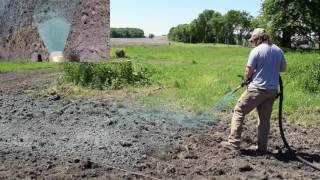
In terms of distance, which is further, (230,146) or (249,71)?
(230,146)

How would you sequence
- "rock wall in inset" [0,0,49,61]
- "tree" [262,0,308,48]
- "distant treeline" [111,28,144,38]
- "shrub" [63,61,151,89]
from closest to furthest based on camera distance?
"shrub" [63,61,151,89] → "rock wall in inset" [0,0,49,61] → "tree" [262,0,308,48] → "distant treeline" [111,28,144,38]

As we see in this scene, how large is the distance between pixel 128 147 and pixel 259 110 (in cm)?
217

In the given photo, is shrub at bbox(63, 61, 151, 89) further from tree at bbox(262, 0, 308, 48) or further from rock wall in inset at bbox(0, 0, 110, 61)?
tree at bbox(262, 0, 308, 48)

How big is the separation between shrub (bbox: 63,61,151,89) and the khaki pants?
283 inches

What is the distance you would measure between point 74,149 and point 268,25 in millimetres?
43157

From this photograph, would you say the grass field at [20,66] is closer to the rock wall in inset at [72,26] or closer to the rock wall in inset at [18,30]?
the rock wall in inset at [18,30]

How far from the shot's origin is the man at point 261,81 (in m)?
8.69

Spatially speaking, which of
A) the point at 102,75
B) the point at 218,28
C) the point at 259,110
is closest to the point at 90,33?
the point at 102,75

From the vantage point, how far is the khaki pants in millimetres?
8812

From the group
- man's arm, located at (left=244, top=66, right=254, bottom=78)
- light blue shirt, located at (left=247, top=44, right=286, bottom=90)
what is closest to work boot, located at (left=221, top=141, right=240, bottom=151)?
light blue shirt, located at (left=247, top=44, right=286, bottom=90)

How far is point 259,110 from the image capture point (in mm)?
9133

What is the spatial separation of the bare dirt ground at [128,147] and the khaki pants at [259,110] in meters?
0.25

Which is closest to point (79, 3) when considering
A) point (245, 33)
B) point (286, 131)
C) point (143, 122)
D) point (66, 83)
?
point (66, 83)

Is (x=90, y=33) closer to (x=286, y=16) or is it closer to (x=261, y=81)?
(x=261, y=81)
